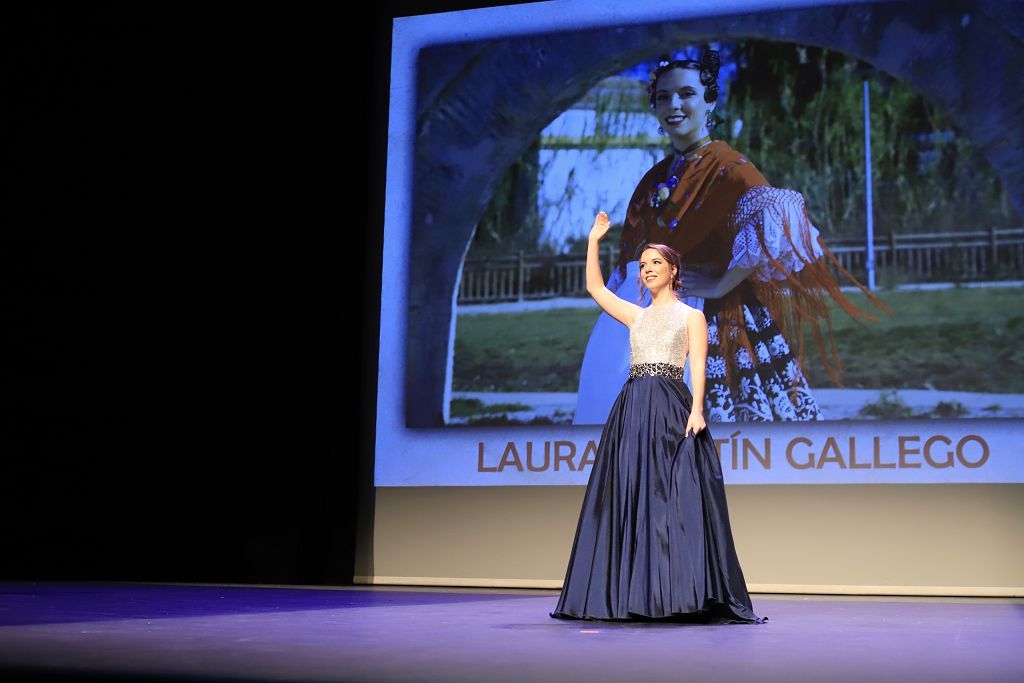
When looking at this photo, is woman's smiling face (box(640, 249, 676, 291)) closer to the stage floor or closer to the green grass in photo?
the stage floor

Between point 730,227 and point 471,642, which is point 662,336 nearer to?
point 471,642

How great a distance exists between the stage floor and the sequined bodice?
0.82 meters

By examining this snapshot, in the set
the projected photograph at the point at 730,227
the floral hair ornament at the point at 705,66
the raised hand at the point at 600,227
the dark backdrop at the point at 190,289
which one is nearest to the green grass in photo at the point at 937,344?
the projected photograph at the point at 730,227

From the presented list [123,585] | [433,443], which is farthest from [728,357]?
[123,585]

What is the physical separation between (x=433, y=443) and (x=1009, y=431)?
8.24 ft

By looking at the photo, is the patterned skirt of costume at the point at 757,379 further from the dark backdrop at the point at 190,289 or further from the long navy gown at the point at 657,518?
the dark backdrop at the point at 190,289

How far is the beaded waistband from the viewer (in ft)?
11.5

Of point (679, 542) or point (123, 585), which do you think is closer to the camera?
point (679, 542)

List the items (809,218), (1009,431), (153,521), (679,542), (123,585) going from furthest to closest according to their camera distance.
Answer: (153,521) → (123,585) → (809,218) → (1009,431) → (679,542)

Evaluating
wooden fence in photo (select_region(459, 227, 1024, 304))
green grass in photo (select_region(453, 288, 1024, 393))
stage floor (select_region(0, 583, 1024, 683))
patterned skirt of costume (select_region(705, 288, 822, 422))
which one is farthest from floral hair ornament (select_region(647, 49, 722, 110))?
stage floor (select_region(0, 583, 1024, 683))

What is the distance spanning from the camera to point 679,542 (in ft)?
10.8

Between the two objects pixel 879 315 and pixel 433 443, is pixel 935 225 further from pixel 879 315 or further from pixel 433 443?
pixel 433 443

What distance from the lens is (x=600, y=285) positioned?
3498 millimetres

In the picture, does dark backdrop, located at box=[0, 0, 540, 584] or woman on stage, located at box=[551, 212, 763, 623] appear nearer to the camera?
woman on stage, located at box=[551, 212, 763, 623]
